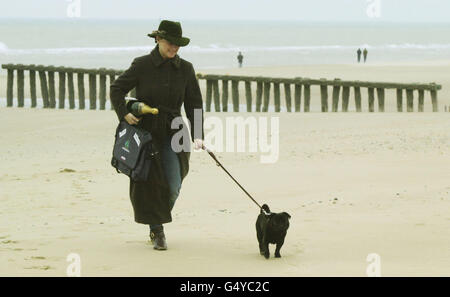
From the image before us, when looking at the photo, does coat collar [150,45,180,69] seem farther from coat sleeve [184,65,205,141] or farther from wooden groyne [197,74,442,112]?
wooden groyne [197,74,442,112]

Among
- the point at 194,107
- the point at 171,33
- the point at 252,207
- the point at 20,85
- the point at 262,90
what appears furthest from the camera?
the point at 20,85

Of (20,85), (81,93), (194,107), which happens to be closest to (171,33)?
(194,107)

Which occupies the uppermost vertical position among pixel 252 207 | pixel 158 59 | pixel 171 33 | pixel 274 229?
pixel 171 33

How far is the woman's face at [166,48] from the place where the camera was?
6.61 metres

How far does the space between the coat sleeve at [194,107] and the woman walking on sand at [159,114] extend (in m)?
0.03

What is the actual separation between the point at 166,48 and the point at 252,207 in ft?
9.01

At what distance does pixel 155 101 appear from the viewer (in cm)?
671

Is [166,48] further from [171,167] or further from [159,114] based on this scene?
[171,167]

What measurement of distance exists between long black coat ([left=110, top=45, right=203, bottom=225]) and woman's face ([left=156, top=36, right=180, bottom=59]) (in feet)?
0.13

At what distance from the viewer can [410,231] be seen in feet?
24.0
